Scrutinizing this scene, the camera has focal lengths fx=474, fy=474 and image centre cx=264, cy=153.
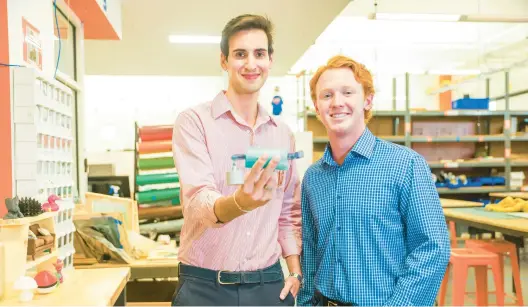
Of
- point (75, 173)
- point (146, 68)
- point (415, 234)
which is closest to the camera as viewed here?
point (415, 234)

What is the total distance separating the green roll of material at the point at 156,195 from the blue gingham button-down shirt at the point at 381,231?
2.97 meters

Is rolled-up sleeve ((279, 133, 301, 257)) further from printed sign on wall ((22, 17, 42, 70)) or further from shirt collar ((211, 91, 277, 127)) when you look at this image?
printed sign on wall ((22, 17, 42, 70))

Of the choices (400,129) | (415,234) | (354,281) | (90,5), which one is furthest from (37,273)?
(400,129)

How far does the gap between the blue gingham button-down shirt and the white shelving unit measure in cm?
135

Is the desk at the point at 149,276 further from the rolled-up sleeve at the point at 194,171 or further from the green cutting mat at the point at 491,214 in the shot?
the green cutting mat at the point at 491,214

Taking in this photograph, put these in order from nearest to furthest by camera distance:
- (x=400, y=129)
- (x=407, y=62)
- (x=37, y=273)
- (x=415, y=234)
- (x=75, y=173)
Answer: (x=415, y=234) → (x=37, y=273) → (x=75, y=173) → (x=400, y=129) → (x=407, y=62)

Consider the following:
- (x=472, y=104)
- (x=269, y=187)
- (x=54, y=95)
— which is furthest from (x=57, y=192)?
(x=472, y=104)

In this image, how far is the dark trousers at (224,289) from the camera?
162 cm

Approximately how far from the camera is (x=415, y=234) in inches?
54.9

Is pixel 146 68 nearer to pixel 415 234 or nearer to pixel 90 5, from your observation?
pixel 90 5

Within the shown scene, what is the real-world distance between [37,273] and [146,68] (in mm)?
7892

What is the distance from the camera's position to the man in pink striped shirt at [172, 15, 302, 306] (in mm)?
1604

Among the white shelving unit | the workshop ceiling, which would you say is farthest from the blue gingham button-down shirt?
the workshop ceiling

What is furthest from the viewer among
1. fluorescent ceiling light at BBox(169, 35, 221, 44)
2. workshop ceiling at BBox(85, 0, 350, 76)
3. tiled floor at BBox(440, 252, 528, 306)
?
fluorescent ceiling light at BBox(169, 35, 221, 44)
